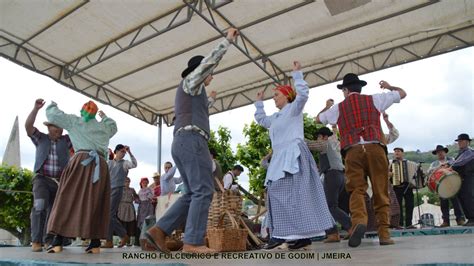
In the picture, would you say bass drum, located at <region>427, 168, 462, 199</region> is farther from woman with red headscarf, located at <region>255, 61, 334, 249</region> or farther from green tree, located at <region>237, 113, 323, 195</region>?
green tree, located at <region>237, 113, 323, 195</region>

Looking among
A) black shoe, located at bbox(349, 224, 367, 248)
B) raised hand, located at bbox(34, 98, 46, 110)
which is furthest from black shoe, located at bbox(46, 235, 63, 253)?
black shoe, located at bbox(349, 224, 367, 248)

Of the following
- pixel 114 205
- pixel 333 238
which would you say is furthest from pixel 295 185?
pixel 114 205

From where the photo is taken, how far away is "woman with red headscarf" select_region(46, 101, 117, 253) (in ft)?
13.4

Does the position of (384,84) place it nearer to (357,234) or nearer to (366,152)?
(366,152)

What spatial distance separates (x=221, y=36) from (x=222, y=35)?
0.29 meters

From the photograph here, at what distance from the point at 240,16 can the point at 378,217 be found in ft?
18.1

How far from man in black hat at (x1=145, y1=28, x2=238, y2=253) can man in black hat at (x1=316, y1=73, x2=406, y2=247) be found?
4.89 ft

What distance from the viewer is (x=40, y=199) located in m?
4.72

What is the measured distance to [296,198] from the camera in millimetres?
3699

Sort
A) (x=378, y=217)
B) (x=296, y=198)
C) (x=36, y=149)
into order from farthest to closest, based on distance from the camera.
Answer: (x=36, y=149)
(x=378, y=217)
(x=296, y=198)

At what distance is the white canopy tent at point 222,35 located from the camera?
310 inches

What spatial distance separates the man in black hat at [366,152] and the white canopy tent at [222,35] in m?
4.25

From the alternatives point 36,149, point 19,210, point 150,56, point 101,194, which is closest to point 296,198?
point 101,194

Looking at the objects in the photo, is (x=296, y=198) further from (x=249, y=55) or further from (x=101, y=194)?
(x=249, y=55)
